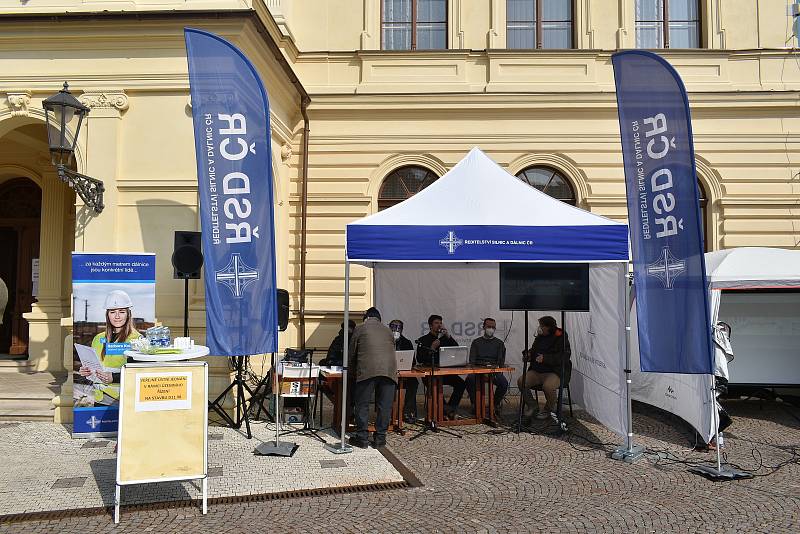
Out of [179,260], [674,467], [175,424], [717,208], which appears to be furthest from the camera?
[717,208]

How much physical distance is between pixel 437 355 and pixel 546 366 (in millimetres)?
1528

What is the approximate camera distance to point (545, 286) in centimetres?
808

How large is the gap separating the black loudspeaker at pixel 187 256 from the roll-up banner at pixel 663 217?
5.31 m

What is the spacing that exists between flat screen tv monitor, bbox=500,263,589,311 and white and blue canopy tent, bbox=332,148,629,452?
1.18 feet

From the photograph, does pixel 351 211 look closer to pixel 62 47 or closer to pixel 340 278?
pixel 340 278

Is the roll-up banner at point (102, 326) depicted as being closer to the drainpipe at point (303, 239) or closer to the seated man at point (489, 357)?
the seated man at point (489, 357)

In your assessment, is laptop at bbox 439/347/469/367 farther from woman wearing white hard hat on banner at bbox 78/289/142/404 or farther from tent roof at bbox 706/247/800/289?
woman wearing white hard hat on banner at bbox 78/289/142/404

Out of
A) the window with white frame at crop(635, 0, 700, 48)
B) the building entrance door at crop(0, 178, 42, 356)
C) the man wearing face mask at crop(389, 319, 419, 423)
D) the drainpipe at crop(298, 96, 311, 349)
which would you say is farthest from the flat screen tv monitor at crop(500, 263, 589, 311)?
the building entrance door at crop(0, 178, 42, 356)

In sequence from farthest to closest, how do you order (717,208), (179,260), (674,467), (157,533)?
(717,208) < (179,260) < (674,467) < (157,533)

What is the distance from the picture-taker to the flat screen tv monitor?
8000 millimetres

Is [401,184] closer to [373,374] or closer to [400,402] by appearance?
[400,402]

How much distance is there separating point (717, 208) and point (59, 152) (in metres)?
11.4

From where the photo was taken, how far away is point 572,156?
12656 mm

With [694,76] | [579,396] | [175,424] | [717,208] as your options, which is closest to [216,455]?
[175,424]
